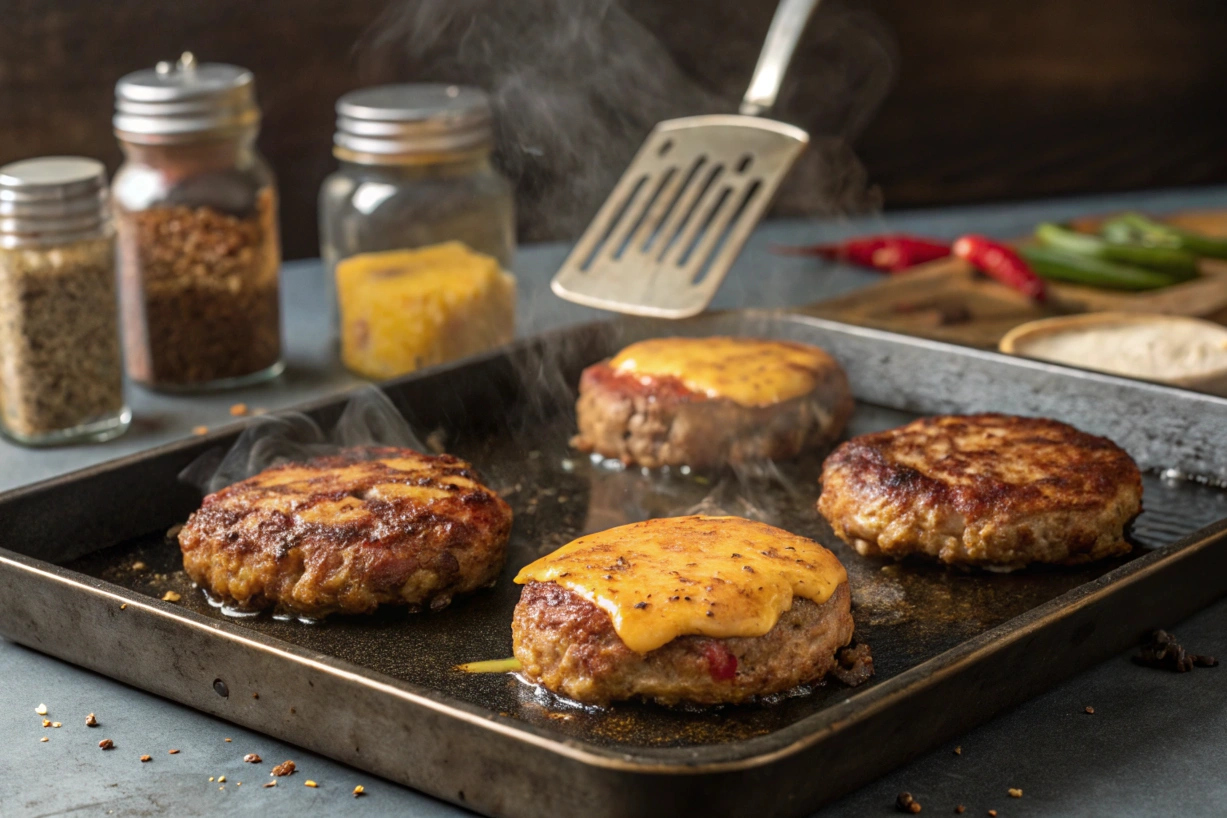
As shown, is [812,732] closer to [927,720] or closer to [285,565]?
[927,720]

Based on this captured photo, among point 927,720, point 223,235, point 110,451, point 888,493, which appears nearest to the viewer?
point 927,720

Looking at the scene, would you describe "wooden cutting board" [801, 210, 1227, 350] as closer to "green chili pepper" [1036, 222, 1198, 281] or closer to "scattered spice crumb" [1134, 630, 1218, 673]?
"green chili pepper" [1036, 222, 1198, 281]

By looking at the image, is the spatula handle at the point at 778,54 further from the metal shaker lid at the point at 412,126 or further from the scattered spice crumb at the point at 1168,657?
the scattered spice crumb at the point at 1168,657

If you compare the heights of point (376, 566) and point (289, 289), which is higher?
point (376, 566)

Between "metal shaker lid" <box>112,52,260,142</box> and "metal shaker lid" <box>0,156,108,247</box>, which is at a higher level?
"metal shaker lid" <box>112,52,260,142</box>

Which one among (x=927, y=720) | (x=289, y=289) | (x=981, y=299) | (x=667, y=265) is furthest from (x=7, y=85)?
(x=927, y=720)

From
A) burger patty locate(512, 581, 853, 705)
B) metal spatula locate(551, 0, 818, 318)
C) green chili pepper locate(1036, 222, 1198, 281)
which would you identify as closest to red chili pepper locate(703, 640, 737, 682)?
burger patty locate(512, 581, 853, 705)

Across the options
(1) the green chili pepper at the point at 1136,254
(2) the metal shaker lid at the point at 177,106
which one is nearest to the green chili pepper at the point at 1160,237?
(1) the green chili pepper at the point at 1136,254

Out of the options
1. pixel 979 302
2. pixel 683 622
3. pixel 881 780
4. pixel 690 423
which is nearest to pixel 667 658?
pixel 683 622
